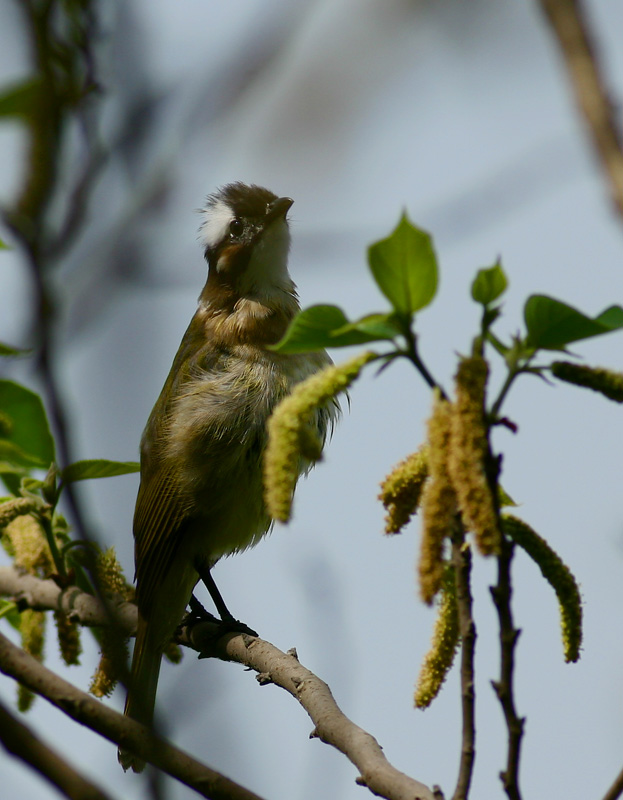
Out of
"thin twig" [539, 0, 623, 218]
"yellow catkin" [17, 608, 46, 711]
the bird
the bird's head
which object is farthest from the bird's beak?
"thin twig" [539, 0, 623, 218]

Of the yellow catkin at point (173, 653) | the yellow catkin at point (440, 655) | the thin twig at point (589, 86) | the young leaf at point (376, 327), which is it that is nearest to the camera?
the thin twig at point (589, 86)

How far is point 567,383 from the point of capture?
5.85 feet

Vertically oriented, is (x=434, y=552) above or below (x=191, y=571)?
below

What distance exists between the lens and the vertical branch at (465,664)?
66.8 inches

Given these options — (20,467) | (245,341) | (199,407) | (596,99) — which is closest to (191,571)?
(199,407)

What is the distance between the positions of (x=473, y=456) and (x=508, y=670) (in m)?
0.37

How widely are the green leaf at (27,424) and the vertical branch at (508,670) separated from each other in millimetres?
1879

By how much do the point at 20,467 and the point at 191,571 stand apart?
5.58ft

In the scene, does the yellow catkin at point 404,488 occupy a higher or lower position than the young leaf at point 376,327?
lower

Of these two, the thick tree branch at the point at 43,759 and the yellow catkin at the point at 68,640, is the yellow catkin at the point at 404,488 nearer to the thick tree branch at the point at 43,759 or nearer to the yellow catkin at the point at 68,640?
the thick tree branch at the point at 43,759

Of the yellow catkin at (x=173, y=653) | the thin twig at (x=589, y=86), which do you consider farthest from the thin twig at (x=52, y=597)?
the thin twig at (x=589, y=86)

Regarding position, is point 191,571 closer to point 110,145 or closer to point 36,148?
point 110,145

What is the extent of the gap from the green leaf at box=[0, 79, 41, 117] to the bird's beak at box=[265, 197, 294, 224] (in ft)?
13.0

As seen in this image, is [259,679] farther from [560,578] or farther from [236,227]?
[236,227]
